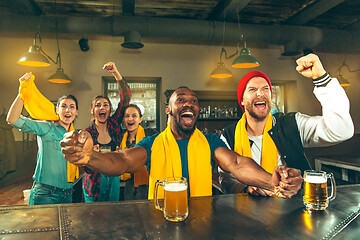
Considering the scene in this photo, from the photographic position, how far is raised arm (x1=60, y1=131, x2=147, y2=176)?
1.00m

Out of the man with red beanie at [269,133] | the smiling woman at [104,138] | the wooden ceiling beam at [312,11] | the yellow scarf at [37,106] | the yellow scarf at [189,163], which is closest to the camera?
the yellow scarf at [189,163]

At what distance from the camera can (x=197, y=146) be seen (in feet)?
5.36

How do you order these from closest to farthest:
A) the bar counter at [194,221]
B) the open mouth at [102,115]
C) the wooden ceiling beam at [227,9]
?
the bar counter at [194,221]
the open mouth at [102,115]
the wooden ceiling beam at [227,9]

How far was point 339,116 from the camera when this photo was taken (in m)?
1.52

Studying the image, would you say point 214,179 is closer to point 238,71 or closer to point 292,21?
point 238,71

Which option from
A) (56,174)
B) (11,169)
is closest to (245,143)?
(56,174)

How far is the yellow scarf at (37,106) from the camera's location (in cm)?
214

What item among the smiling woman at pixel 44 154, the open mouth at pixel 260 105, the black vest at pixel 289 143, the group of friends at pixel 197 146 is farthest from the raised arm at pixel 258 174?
the smiling woman at pixel 44 154

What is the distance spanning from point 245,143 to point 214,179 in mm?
1172

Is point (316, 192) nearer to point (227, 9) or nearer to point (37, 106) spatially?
point (37, 106)

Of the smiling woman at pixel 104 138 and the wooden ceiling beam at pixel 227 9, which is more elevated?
the wooden ceiling beam at pixel 227 9

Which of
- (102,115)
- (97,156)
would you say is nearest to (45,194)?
(102,115)

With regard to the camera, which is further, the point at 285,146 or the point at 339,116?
the point at 285,146

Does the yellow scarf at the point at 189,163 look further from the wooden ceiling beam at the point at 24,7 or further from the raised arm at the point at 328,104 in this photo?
the wooden ceiling beam at the point at 24,7
